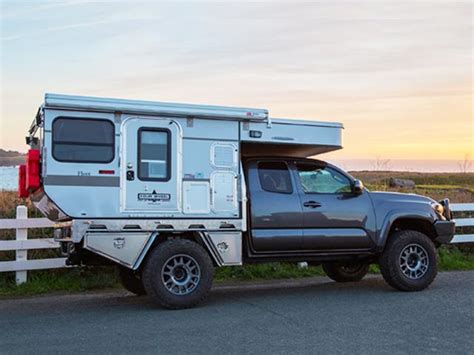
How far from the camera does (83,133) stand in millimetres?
8250

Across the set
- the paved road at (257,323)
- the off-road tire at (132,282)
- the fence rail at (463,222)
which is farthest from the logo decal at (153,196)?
the fence rail at (463,222)

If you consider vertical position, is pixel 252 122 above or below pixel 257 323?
above

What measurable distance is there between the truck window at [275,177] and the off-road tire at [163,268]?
4.84 ft

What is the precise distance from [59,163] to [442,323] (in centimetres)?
507

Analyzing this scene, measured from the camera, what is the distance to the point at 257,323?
297 inches

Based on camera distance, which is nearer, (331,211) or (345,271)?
(331,211)

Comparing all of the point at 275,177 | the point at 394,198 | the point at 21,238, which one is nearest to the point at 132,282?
the point at 21,238

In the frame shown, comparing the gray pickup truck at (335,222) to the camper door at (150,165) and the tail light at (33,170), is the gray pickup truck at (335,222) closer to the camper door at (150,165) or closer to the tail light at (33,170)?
the camper door at (150,165)

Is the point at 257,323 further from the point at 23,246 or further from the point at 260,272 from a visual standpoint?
the point at 23,246

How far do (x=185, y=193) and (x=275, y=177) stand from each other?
154 centimetres

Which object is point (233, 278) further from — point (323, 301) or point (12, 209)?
point (12, 209)

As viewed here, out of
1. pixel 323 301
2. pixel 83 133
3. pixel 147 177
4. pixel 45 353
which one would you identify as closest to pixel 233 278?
pixel 323 301

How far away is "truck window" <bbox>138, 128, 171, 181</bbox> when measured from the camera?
8.51 meters

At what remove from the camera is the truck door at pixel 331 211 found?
30.8ft
